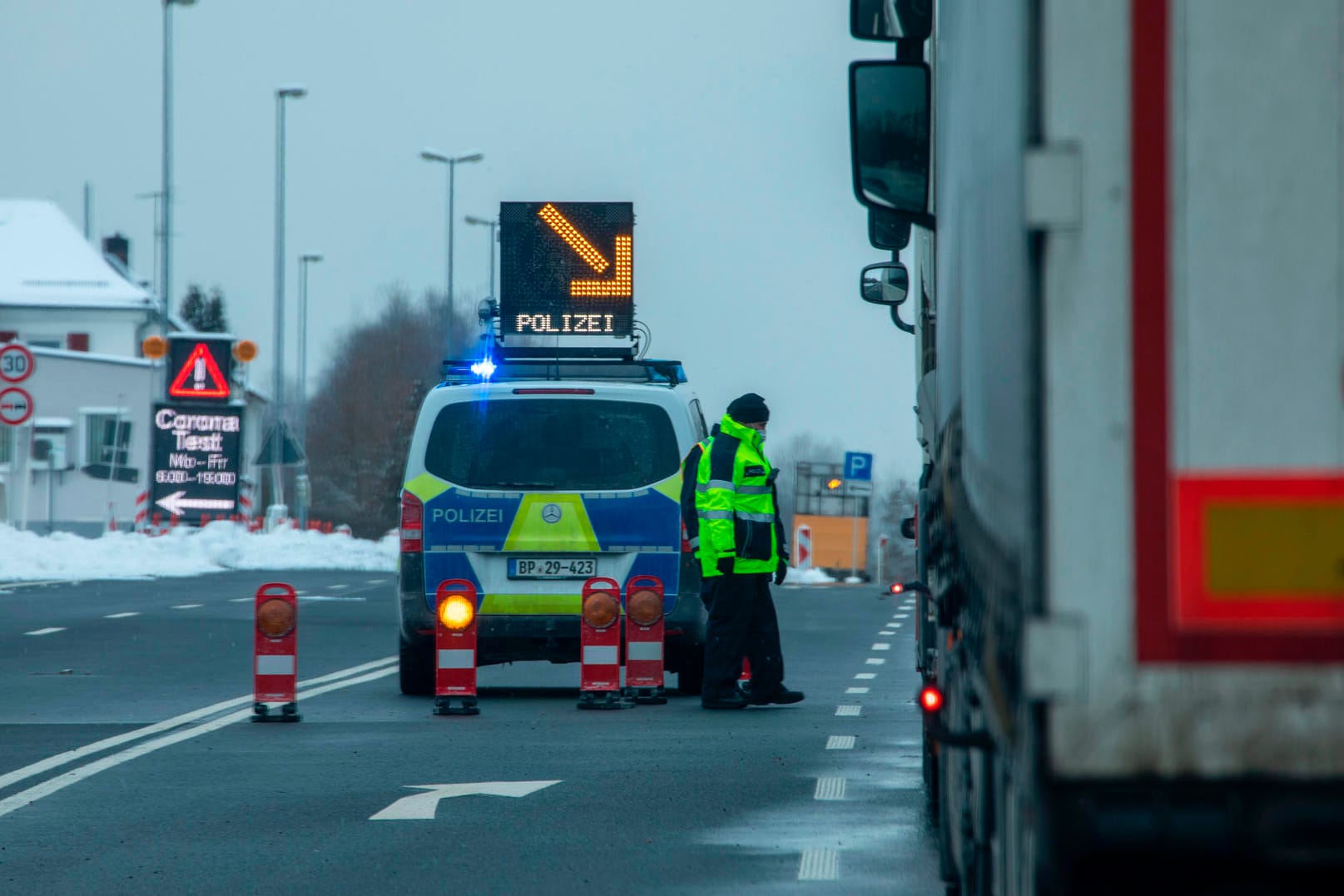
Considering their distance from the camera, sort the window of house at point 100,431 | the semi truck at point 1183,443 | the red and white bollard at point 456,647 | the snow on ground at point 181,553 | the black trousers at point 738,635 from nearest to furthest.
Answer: the semi truck at point 1183,443 → the red and white bollard at point 456,647 → the black trousers at point 738,635 → the snow on ground at point 181,553 → the window of house at point 100,431

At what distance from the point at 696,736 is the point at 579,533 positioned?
2.61 metres

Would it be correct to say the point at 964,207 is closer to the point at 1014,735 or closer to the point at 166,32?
the point at 1014,735

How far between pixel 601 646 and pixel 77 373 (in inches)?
3080

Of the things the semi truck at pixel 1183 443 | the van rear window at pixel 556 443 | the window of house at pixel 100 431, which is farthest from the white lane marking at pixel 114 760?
the window of house at pixel 100 431

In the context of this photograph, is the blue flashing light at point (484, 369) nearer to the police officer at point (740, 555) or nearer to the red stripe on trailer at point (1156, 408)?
the police officer at point (740, 555)

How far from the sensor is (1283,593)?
10.8 feet

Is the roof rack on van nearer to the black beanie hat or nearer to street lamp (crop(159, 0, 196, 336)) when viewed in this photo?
the black beanie hat

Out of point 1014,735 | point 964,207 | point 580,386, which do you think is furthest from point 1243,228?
point 580,386

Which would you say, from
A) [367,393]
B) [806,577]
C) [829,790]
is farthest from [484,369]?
[367,393]

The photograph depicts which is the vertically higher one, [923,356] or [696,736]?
[923,356]

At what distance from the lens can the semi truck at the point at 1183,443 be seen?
10.8ft

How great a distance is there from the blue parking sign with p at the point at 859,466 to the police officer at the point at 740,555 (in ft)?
117

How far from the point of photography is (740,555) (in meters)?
14.1

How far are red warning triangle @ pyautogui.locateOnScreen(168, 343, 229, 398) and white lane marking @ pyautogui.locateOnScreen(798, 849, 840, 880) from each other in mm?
41407
